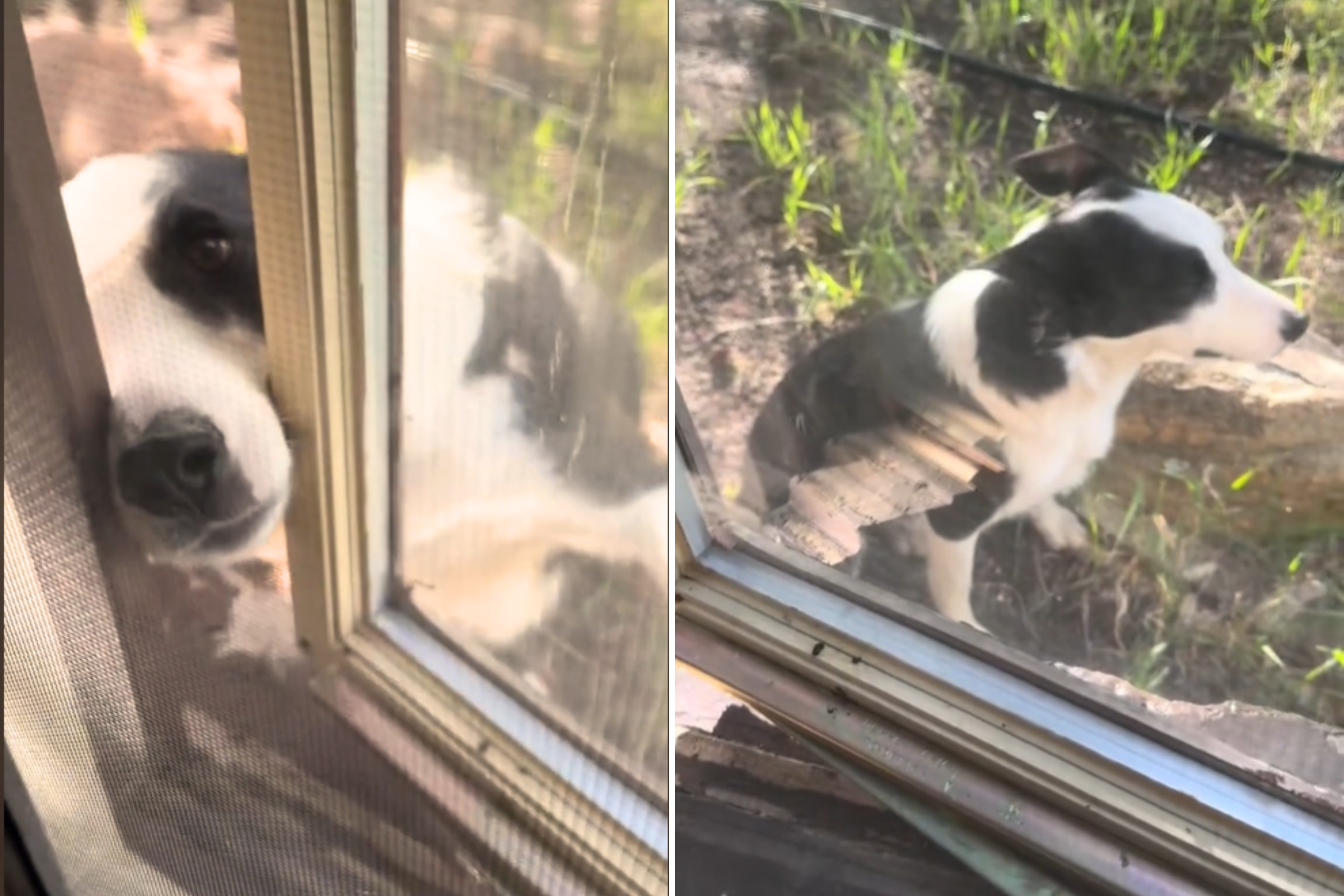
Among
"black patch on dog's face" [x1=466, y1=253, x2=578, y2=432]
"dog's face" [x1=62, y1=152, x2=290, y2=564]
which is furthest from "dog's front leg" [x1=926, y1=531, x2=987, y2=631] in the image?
"dog's face" [x1=62, y1=152, x2=290, y2=564]

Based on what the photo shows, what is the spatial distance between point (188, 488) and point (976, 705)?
0.59 m

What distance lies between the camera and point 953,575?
2.95 ft

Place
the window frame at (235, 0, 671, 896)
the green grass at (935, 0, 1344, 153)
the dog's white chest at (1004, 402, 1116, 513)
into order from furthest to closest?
the dog's white chest at (1004, 402, 1116, 513), the green grass at (935, 0, 1344, 153), the window frame at (235, 0, 671, 896)

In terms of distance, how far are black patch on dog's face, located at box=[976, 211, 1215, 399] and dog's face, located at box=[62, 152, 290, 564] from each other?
1.70 ft

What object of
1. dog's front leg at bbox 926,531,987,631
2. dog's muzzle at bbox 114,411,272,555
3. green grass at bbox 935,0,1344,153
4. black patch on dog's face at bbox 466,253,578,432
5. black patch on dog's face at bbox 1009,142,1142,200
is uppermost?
green grass at bbox 935,0,1344,153

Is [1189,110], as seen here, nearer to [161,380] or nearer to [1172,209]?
[1172,209]

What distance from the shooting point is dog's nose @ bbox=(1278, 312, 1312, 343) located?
737mm

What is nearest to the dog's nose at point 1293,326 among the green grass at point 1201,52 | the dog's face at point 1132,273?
the dog's face at point 1132,273

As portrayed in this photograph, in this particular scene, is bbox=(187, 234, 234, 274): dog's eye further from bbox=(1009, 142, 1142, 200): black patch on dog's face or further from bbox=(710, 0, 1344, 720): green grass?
bbox=(1009, 142, 1142, 200): black patch on dog's face

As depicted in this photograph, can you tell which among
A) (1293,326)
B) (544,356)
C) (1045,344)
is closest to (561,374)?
(544,356)

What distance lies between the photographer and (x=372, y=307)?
2.10 ft

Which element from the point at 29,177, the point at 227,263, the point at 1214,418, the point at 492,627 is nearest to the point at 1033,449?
the point at 1214,418

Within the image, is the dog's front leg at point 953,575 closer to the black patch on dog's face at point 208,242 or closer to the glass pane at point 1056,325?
the glass pane at point 1056,325

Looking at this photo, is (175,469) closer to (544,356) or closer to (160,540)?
(160,540)
